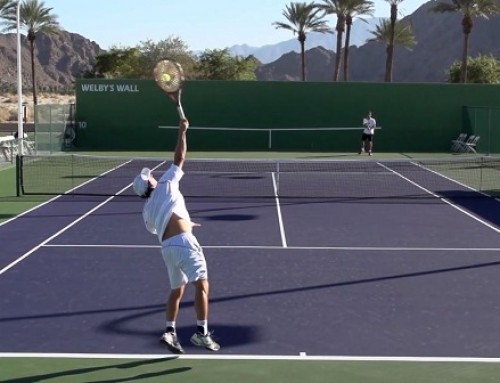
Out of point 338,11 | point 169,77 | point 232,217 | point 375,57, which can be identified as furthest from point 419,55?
point 169,77

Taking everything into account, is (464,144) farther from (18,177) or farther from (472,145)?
(18,177)

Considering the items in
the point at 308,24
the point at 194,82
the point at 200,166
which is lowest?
the point at 200,166

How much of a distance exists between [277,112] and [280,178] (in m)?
13.0

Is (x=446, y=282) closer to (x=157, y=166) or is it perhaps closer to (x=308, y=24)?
(x=157, y=166)

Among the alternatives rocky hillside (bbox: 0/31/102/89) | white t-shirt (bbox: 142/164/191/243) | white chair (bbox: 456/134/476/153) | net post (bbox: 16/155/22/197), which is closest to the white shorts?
white t-shirt (bbox: 142/164/191/243)

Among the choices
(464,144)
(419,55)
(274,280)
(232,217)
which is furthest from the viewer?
(419,55)

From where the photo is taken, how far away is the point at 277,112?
37688mm

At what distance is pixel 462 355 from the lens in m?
→ 7.68

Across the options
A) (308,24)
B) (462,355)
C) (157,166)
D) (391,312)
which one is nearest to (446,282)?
(391,312)

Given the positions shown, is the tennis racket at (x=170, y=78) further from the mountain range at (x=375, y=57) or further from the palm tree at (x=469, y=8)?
the mountain range at (x=375, y=57)

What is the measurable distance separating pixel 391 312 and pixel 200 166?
1954 cm

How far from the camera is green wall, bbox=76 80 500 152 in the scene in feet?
122

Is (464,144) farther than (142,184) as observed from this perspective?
Yes

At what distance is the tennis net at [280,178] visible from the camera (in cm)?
2112
